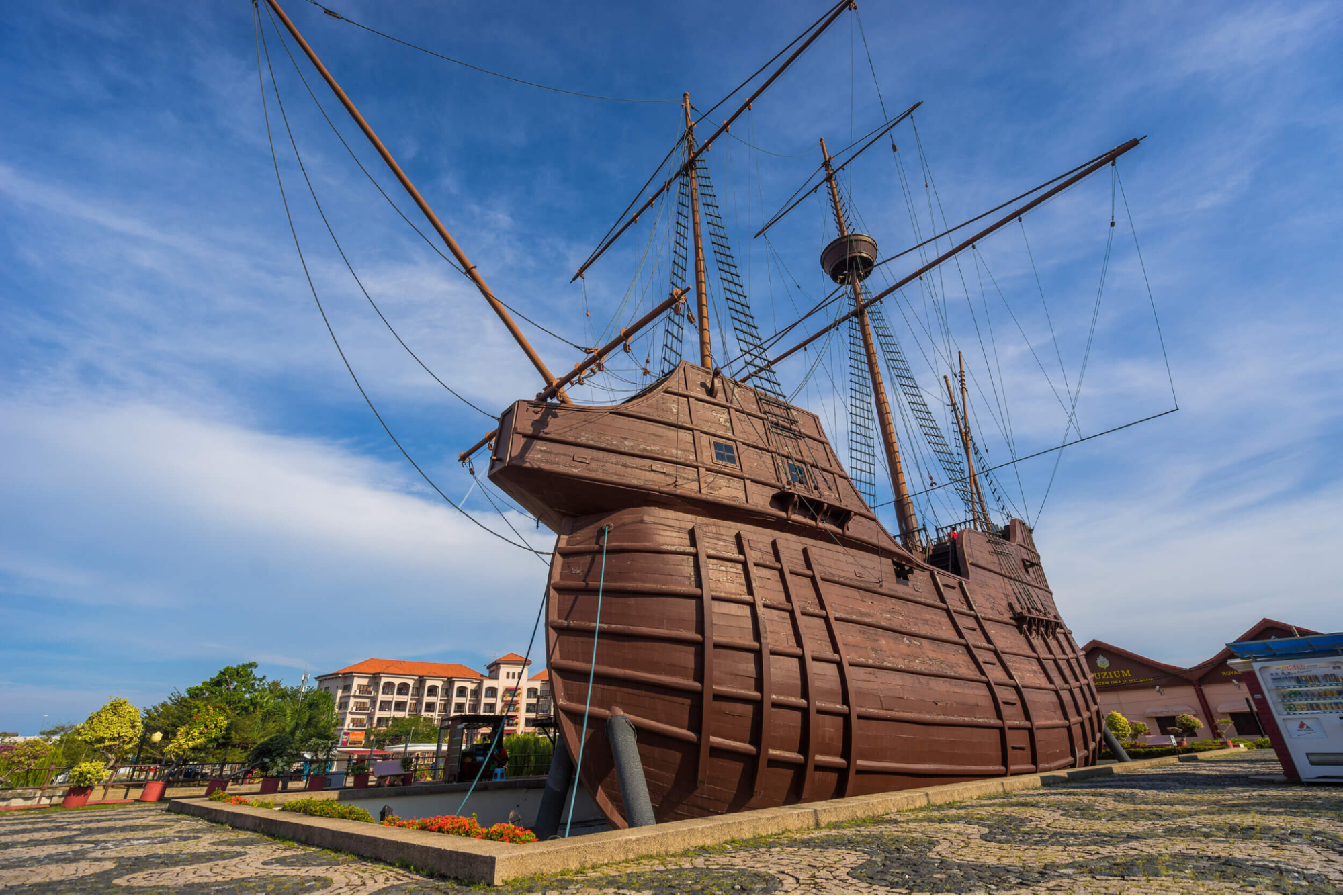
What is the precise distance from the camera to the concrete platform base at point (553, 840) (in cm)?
542

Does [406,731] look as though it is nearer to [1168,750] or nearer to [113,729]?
[113,729]

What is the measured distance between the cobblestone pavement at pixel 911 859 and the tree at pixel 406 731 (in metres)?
63.9

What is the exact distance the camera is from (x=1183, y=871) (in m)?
5.25

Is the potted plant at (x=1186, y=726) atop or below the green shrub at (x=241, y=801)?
atop

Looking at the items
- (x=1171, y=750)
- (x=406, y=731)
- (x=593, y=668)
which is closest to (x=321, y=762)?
(x=593, y=668)

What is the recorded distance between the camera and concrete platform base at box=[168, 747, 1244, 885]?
17.8ft

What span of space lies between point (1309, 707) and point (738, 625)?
10.0 meters

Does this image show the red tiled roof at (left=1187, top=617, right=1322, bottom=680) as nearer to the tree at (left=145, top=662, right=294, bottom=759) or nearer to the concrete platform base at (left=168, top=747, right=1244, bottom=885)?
the concrete platform base at (left=168, top=747, right=1244, bottom=885)

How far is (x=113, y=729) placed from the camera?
2098 centimetres

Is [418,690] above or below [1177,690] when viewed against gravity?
above

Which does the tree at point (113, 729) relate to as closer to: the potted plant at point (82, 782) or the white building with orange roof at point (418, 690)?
the potted plant at point (82, 782)

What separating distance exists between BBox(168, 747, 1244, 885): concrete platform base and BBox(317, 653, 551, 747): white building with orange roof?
223 ft

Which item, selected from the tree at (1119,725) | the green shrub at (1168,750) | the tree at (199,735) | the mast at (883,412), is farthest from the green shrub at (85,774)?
the tree at (1119,725)

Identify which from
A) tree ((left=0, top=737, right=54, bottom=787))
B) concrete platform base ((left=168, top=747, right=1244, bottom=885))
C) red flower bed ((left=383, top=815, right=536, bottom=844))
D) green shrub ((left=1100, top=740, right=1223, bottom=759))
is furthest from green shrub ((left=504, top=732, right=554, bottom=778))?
green shrub ((left=1100, top=740, right=1223, bottom=759))
